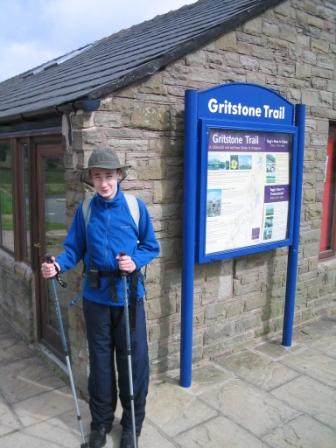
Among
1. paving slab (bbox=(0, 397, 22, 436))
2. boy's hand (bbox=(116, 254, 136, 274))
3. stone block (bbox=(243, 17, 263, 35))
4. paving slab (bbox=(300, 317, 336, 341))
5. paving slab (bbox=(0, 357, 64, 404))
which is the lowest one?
paving slab (bbox=(0, 357, 64, 404))

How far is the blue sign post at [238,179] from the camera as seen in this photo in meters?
3.90

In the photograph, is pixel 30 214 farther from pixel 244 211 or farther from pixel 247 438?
pixel 247 438

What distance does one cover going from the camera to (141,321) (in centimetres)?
327

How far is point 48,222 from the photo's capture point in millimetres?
4617

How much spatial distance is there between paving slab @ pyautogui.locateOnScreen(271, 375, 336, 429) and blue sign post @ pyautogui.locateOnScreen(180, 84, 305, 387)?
812mm

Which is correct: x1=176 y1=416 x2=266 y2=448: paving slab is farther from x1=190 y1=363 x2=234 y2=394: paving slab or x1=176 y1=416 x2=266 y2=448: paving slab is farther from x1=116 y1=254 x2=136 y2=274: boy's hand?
x1=116 y1=254 x2=136 y2=274: boy's hand

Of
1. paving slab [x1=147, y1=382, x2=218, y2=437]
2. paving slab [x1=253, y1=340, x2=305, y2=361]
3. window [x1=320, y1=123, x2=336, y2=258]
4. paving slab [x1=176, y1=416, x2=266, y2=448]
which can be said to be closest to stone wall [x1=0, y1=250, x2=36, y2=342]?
paving slab [x1=147, y1=382, x2=218, y2=437]

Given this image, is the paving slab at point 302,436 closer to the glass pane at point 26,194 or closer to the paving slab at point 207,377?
the paving slab at point 207,377

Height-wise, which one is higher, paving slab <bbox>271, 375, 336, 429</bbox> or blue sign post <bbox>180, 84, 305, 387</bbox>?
blue sign post <bbox>180, 84, 305, 387</bbox>

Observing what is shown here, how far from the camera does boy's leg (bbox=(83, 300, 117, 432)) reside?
3.16 meters

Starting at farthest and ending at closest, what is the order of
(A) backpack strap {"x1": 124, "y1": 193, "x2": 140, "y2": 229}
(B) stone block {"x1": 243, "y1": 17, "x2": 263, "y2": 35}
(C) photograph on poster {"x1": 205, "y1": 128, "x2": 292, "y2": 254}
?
(B) stone block {"x1": 243, "y1": 17, "x2": 263, "y2": 35}, (C) photograph on poster {"x1": 205, "y1": 128, "x2": 292, "y2": 254}, (A) backpack strap {"x1": 124, "y1": 193, "x2": 140, "y2": 229}

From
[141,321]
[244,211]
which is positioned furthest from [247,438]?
[244,211]

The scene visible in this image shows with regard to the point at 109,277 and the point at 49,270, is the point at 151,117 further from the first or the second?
the point at 49,270

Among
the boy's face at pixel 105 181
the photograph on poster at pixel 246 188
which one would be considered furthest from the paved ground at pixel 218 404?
the boy's face at pixel 105 181
